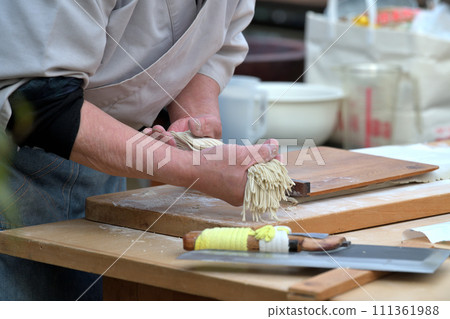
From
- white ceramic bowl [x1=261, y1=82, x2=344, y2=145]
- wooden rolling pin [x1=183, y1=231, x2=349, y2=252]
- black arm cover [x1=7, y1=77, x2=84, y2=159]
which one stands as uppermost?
white ceramic bowl [x1=261, y1=82, x2=344, y2=145]

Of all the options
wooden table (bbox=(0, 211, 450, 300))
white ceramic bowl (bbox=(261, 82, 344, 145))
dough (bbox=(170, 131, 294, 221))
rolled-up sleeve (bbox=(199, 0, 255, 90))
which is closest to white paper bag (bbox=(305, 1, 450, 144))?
white ceramic bowl (bbox=(261, 82, 344, 145))

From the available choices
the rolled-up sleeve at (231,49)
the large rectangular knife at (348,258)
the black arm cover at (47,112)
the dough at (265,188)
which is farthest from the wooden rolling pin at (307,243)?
the rolled-up sleeve at (231,49)

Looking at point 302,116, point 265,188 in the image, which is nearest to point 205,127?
point 265,188

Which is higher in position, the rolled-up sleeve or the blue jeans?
the rolled-up sleeve

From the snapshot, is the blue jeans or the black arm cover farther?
the blue jeans

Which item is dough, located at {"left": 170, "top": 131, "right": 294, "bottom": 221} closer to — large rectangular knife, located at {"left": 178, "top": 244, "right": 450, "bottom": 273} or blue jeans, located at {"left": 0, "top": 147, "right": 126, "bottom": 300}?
large rectangular knife, located at {"left": 178, "top": 244, "right": 450, "bottom": 273}

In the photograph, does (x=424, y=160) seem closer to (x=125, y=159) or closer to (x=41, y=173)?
(x=125, y=159)

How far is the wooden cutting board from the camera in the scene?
1008 millimetres

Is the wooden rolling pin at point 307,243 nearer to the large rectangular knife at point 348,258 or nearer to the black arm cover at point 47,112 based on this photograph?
the large rectangular knife at point 348,258

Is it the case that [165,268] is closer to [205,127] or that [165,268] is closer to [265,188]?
[265,188]

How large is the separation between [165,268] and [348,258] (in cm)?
23

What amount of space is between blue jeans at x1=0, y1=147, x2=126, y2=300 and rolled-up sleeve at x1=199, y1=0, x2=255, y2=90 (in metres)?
0.31
